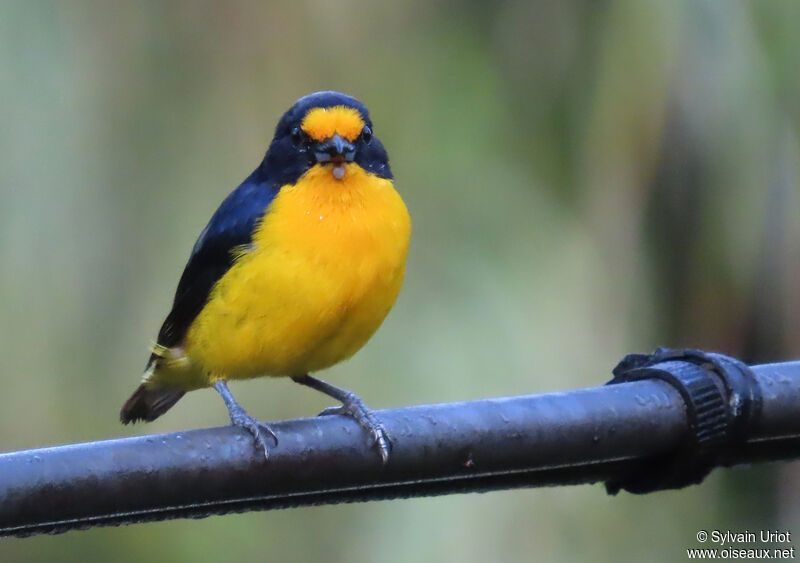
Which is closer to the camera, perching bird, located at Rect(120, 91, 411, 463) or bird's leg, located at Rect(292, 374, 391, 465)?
bird's leg, located at Rect(292, 374, 391, 465)

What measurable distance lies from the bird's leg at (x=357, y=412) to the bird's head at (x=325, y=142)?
0.69 m

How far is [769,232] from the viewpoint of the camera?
6.84m


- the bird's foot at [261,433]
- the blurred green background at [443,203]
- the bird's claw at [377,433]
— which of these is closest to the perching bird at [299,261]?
the bird's foot at [261,433]

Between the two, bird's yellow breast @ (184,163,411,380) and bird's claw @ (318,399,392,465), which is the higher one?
bird's yellow breast @ (184,163,411,380)

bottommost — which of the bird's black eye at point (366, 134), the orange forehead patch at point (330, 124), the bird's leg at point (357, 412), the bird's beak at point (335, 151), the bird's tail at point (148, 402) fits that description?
the bird's tail at point (148, 402)

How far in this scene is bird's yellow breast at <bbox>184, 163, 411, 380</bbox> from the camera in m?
3.72

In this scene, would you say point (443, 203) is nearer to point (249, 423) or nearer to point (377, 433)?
point (249, 423)

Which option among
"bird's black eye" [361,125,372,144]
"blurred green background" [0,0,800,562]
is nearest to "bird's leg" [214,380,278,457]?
"bird's black eye" [361,125,372,144]

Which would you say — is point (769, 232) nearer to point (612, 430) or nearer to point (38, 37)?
point (38, 37)

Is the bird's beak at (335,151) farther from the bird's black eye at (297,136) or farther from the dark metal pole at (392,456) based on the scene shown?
the dark metal pole at (392,456)

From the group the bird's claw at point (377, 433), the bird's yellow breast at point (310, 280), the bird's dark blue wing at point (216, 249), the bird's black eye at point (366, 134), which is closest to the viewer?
the bird's claw at point (377, 433)

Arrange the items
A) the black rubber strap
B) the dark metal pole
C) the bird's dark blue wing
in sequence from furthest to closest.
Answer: the bird's dark blue wing
the black rubber strap
the dark metal pole

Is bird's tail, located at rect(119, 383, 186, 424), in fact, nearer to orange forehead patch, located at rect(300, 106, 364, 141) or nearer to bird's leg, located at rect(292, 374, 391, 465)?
bird's leg, located at rect(292, 374, 391, 465)

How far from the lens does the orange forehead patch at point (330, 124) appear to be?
4.02 m
